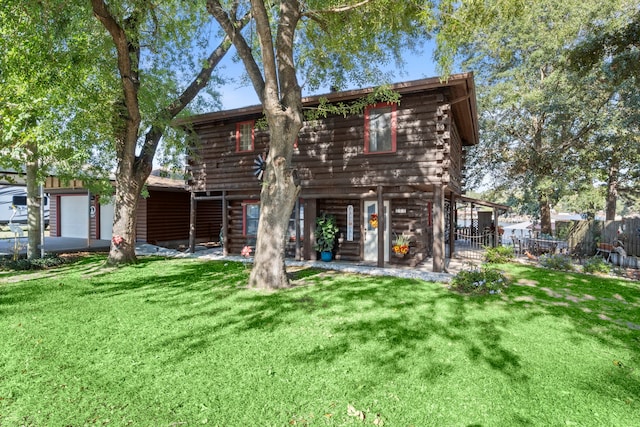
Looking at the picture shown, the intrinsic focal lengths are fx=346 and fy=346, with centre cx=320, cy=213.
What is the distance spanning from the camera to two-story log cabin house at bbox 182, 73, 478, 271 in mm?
9484

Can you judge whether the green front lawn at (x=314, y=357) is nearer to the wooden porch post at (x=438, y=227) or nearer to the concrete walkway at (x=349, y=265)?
the concrete walkway at (x=349, y=265)

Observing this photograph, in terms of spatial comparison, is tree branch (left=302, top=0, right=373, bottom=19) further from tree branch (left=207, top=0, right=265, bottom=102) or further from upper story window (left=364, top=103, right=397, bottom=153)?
upper story window (left=364, top=103, right=397, bottom=153)

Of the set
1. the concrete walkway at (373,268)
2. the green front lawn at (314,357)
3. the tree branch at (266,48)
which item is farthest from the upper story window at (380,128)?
the green front lawn at (314,357)

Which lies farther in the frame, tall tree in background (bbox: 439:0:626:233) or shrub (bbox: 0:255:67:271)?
tall tree in background (bbox: 439:0:626:233)

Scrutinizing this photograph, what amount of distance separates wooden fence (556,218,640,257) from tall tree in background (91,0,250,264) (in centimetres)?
1543

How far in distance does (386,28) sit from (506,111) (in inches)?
574

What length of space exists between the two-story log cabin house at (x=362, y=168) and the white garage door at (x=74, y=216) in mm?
8714

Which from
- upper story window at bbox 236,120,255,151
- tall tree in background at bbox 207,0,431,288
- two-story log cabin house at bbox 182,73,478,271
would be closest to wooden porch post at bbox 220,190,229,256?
two-story log cabin house at bbox 182,73,478,271

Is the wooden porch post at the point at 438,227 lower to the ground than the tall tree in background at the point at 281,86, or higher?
lower

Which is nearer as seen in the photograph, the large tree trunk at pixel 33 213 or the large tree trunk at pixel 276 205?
the large tree trunk at pixel 276 205

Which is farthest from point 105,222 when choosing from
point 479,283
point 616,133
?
point 616,133

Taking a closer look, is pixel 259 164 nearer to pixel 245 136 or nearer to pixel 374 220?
pixel 245 136

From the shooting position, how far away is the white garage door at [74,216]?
1850cm

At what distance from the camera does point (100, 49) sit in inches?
355
